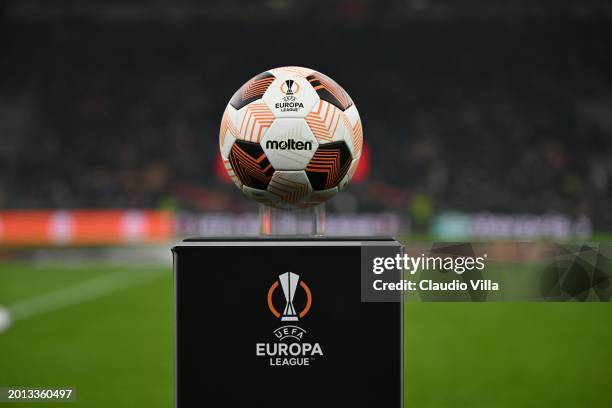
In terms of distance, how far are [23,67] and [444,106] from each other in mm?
15986

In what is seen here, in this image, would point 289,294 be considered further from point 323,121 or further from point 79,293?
point 79,293

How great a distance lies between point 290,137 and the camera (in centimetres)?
342

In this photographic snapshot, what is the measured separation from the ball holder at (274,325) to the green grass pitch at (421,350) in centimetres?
204

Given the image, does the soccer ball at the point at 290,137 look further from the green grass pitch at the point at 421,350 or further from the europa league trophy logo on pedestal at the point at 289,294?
the green grass pitch at the point at 421,350

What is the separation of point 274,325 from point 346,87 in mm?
22649

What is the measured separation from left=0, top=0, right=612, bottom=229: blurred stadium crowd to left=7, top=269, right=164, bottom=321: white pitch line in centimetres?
994

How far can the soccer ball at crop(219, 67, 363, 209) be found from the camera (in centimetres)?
343

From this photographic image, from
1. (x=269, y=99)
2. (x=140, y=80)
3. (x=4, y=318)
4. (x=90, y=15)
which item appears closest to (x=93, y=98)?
(x=140, y=80)

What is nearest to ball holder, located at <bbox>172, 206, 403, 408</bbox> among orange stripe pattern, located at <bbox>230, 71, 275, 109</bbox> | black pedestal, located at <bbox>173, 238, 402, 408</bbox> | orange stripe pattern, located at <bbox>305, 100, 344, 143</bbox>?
black pedestal, located at <bbox>173, 238, 402, 408</bbox>

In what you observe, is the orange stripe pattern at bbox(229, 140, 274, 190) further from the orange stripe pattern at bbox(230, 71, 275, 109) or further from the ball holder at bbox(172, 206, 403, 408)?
the ball holder at bbox(172, 206, 403, 408)

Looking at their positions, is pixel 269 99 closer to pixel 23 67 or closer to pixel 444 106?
pixel 444 106

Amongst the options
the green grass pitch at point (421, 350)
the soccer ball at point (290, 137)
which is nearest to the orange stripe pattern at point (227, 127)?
the soccer ball at point (290, 137)

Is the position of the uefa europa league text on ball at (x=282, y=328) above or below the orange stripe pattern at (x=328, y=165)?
below

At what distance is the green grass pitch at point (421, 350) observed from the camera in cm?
512
